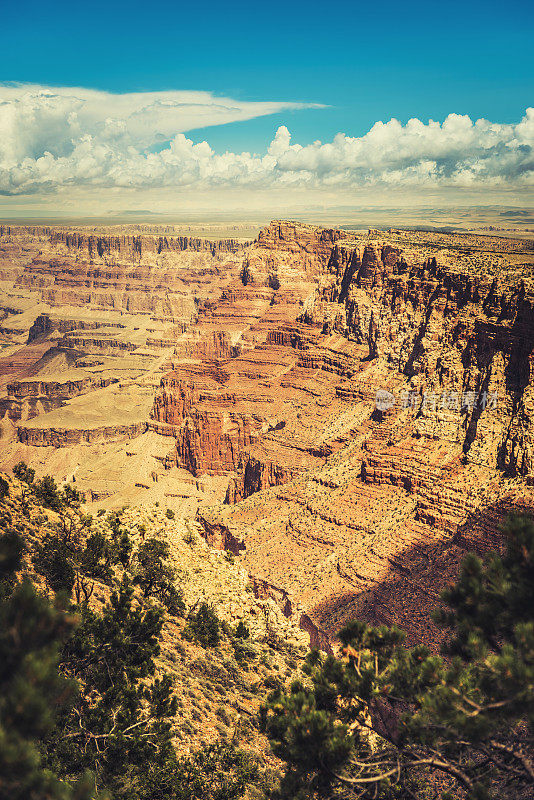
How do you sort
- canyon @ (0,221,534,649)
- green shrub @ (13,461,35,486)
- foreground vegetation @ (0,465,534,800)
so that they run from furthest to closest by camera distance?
1. canyon @ (0,221,534,649)
2. green shrub @ (13,461,35,486)
3. foreground vegetation @ (0,465,534,800)

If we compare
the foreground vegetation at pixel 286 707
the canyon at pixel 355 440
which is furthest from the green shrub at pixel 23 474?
the canyon at pixel 355 440

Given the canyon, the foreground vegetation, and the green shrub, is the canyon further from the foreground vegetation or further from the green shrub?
the foreground vegetation

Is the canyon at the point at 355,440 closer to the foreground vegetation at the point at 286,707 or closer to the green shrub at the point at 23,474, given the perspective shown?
the green shrub at the point at 23,474

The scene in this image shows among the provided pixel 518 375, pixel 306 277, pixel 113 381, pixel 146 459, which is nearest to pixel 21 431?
pixel 146 459

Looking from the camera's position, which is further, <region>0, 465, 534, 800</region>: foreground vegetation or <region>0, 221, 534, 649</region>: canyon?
<region>0, 221, 534, 649</region>: canyon

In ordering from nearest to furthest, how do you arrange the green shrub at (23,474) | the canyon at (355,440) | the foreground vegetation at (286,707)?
the foreground vegetation at (286,707)
the green shrub at (23,474)
the canyon at (355,440)

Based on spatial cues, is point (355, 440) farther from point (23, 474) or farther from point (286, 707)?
point (286, 707)

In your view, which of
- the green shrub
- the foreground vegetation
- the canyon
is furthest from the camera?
the canyon

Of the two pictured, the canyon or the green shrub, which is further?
the canyon

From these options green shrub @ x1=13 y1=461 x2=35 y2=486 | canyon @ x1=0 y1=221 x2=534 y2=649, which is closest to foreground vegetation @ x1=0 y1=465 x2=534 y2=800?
green shrub @ x1=13 y1=461 x2=35 y2=486
